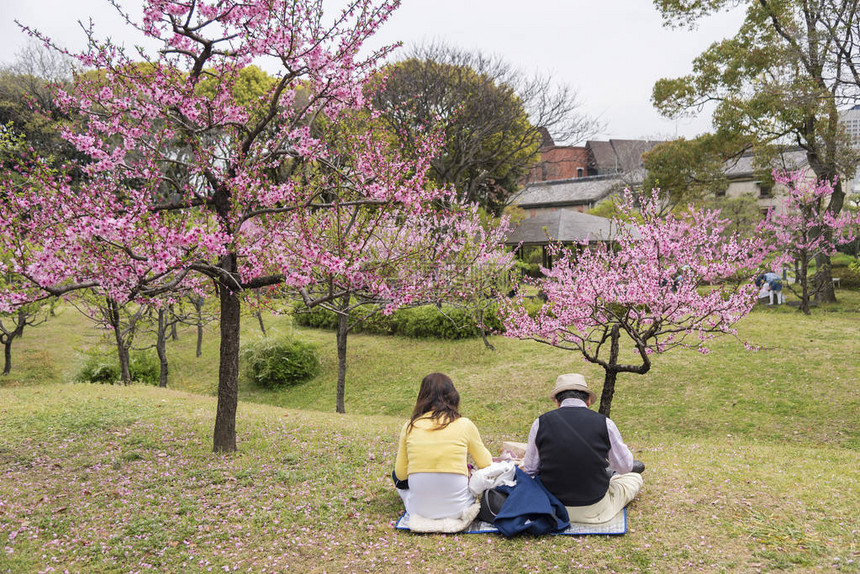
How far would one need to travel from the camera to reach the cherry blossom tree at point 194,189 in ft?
15.3

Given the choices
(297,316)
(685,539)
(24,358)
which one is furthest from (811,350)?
(24,358)

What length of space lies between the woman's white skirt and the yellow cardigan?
60mm

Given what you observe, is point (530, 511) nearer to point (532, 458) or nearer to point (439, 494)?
point (532, 458)

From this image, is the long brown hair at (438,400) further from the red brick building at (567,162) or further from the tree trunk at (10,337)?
the red brick building at (567,162)

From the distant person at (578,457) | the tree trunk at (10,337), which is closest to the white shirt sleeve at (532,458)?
the distant person at (578,457)

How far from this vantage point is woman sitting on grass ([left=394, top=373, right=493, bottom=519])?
4160 mm

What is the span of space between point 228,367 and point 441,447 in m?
3.10

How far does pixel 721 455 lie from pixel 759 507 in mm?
2321

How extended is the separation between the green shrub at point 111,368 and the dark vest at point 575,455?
521 inches


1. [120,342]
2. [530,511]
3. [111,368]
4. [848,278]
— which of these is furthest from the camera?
[848,278]

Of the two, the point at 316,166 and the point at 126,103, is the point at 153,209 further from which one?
the point at 316,166

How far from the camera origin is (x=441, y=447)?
4148 millimetres

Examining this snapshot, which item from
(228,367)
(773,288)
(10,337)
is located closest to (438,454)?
(228,367)

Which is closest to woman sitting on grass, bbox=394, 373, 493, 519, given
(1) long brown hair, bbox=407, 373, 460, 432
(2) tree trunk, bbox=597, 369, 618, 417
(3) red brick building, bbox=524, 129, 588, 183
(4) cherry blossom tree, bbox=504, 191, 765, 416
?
(1) long brown hair, bbox=407, 373, 460, 432
